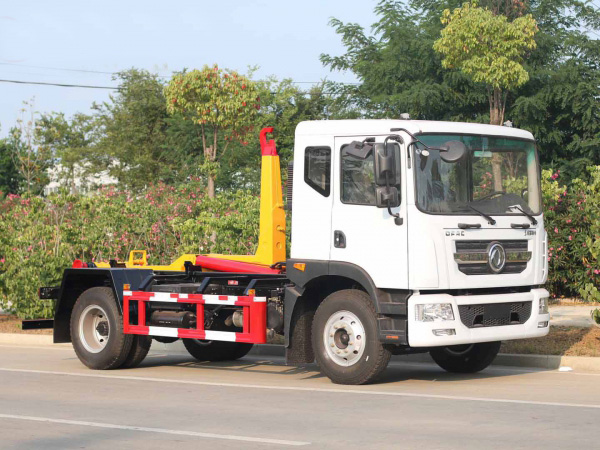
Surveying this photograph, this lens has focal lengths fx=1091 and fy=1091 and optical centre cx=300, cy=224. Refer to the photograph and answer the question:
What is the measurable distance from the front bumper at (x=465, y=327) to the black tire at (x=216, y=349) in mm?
4193

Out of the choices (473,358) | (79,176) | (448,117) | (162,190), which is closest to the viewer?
(473,358)

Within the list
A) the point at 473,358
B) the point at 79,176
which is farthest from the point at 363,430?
the point at 79,176

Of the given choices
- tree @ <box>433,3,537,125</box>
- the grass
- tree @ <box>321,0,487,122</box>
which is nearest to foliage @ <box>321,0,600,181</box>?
tree @ <box>321,0,487,122</box>

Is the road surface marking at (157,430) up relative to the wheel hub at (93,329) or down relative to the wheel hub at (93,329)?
down

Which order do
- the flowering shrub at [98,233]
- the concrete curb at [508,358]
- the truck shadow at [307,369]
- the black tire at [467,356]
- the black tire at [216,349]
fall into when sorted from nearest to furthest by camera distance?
the truck shadow at [307,369], the black tire at [467,356], the concrete curb at [508,358], the black tire at [216,349], the flowering shrub at [98,233]

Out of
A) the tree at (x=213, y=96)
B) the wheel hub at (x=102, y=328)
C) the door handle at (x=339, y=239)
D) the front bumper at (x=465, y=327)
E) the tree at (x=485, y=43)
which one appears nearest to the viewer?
the front bumper at (x=465, y=327)

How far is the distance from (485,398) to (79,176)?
4818 cm

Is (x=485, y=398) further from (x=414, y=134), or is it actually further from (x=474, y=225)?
(x=414, y=134)

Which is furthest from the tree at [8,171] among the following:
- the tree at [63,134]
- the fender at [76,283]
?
the fender at [76,283]

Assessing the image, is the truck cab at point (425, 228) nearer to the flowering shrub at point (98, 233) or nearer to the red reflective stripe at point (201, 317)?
the red reflective stripe at point (201, 317)

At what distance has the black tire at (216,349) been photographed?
14.8m

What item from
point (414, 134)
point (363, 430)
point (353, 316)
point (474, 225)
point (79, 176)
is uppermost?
point (79, 176)

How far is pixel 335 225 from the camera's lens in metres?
11.7

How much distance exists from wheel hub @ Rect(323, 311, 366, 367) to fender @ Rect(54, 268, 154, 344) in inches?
122
